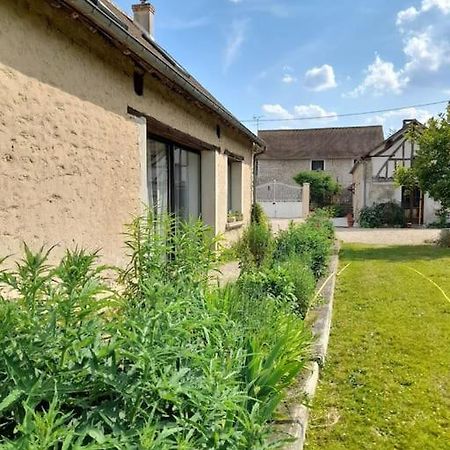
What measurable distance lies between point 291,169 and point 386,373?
3654cm

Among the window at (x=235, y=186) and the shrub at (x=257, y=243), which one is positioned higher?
the window at (x=235, y=186)

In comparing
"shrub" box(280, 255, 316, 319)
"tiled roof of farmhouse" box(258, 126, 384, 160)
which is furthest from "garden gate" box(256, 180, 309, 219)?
"shrub" box(280, 255, 316, 319)

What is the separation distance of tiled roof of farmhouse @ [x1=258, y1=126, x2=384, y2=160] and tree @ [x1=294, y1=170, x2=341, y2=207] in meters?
5.21

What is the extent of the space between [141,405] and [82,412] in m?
0.25

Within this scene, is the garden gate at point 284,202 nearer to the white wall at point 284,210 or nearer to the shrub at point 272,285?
the white wall at point 284,210

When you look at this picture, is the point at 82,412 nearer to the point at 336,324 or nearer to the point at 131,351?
the point at 131,351

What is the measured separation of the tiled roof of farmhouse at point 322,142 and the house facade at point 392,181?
39.7 feet

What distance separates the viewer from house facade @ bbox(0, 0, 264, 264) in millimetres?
3537

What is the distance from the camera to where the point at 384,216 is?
25.5 meters

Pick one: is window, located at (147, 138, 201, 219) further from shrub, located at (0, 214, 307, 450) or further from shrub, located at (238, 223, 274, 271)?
shrub, located at (0, 214, 307, 450)

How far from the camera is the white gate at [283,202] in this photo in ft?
102

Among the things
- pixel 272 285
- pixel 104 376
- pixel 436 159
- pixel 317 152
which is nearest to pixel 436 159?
pixel 436 159

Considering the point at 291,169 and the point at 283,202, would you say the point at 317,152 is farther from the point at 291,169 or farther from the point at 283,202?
the point at 283,202

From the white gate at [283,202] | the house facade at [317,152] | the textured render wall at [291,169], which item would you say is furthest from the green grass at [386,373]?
the textured render wall at [291,169]
